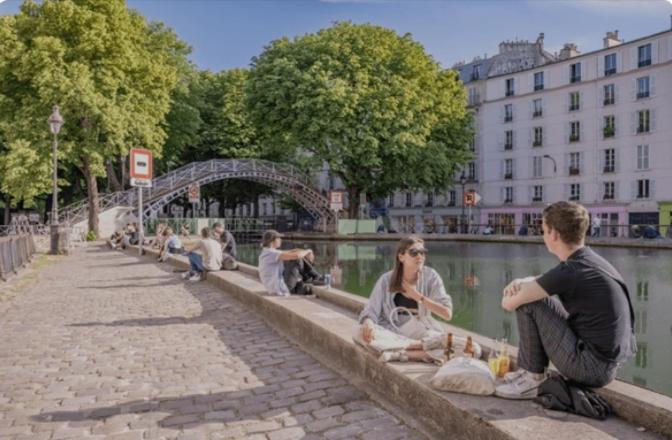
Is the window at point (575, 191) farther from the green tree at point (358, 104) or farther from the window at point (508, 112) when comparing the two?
the green tree at point (358, 104)

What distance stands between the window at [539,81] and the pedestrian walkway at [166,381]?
166 ft

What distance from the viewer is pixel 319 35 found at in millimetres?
40688

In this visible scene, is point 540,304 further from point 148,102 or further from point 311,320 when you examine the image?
point 148,102

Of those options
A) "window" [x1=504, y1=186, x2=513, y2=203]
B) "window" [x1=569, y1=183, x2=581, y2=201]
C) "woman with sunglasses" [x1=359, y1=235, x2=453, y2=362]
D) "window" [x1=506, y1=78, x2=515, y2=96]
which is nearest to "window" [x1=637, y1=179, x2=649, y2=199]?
"window" [x1=569, y1=183, x2=581, y2=201]

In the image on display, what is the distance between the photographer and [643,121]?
46.6 m

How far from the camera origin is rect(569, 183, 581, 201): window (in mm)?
50562

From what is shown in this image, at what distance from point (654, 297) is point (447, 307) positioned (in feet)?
35.0

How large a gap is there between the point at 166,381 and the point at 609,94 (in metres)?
51.1

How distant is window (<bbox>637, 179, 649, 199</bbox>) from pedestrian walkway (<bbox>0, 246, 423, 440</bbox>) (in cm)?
4522

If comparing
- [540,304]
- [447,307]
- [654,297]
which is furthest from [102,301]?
[654,297]

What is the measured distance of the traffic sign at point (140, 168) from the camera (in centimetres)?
1975

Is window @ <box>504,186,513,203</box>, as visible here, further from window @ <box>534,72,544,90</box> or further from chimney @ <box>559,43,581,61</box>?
chimney @ <box>559,43,581,61</box>

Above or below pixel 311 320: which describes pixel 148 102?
above

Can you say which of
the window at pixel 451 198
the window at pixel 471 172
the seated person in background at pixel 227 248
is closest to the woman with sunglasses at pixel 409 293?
the seated person in background at pixel 227 248
